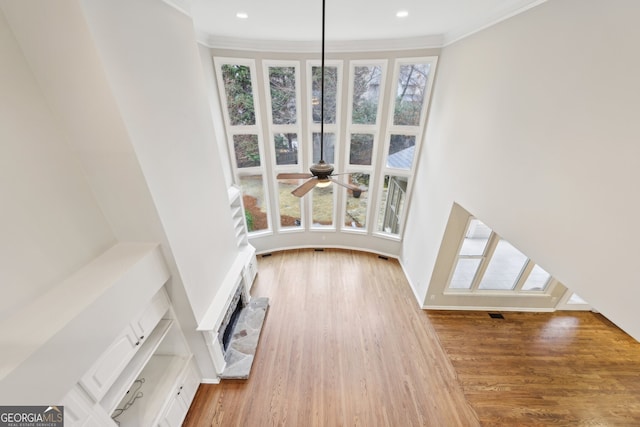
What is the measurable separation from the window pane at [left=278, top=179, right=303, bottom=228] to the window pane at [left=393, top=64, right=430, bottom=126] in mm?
2718

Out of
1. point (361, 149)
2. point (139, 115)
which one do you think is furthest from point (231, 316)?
point (361, 149)

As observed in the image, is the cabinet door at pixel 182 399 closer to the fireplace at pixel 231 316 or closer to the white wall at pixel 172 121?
the fireplace at pixel 231 316

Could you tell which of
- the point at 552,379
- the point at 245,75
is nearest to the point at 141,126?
the point at 245,75

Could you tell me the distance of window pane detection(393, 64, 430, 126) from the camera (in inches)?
176

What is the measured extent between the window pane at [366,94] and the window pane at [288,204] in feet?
6.76

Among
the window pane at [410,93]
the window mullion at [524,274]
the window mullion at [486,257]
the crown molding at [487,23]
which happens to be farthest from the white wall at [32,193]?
the window mullion at [524,274]

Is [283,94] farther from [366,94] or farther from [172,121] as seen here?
[172,121]

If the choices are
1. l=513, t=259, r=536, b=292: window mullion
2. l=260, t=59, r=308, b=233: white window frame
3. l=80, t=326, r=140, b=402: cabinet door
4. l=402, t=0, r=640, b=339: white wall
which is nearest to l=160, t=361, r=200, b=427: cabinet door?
l=80, t=326, r=140, b=402: cabinet door

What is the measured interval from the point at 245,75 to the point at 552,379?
7.33 m

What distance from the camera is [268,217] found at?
6.03 metres

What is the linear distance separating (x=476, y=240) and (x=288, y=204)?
13.8ft

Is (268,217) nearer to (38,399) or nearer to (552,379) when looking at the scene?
(38,399)

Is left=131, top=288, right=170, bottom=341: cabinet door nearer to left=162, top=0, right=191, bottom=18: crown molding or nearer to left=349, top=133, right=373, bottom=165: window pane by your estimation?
left=162, top=0, right=191, bottom=18: crown molding

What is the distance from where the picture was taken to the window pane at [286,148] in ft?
17.3
